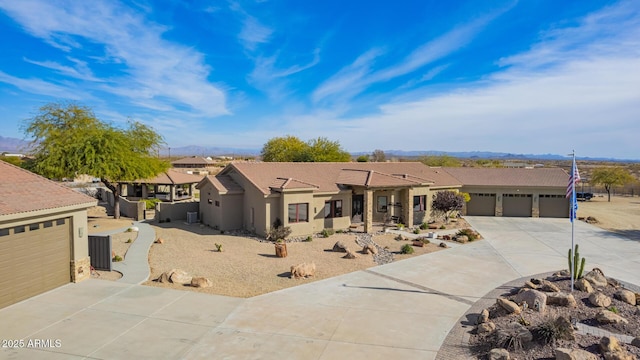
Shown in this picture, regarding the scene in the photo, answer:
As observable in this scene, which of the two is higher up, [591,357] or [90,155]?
[90,155]

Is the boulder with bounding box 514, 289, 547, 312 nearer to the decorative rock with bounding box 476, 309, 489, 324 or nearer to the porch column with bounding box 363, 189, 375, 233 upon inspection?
the decorative rock with bounding box 476, 309, 489, 324

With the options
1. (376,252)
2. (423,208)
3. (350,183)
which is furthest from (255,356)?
(423,208)

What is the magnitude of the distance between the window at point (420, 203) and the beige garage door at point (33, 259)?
23380mm

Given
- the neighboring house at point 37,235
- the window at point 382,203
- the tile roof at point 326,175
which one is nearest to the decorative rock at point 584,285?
the tile roof at point 326,175

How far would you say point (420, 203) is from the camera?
31.5 m

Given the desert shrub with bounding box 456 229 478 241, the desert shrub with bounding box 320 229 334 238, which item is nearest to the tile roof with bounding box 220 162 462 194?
the desert shrub with bounding box 320 229 334 238

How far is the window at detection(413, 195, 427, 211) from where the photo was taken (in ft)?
102

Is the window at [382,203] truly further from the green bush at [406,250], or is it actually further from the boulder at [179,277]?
the boulder at [179,277]

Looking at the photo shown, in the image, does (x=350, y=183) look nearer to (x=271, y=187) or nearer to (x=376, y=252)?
(x=271, y=187)

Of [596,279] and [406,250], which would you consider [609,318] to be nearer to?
[596,279]

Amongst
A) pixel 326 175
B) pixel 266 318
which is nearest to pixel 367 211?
pixel 326 175

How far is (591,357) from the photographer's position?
8.98 metres

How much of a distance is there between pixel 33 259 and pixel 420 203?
25182 millimetres

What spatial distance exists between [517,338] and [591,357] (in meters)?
1.58
